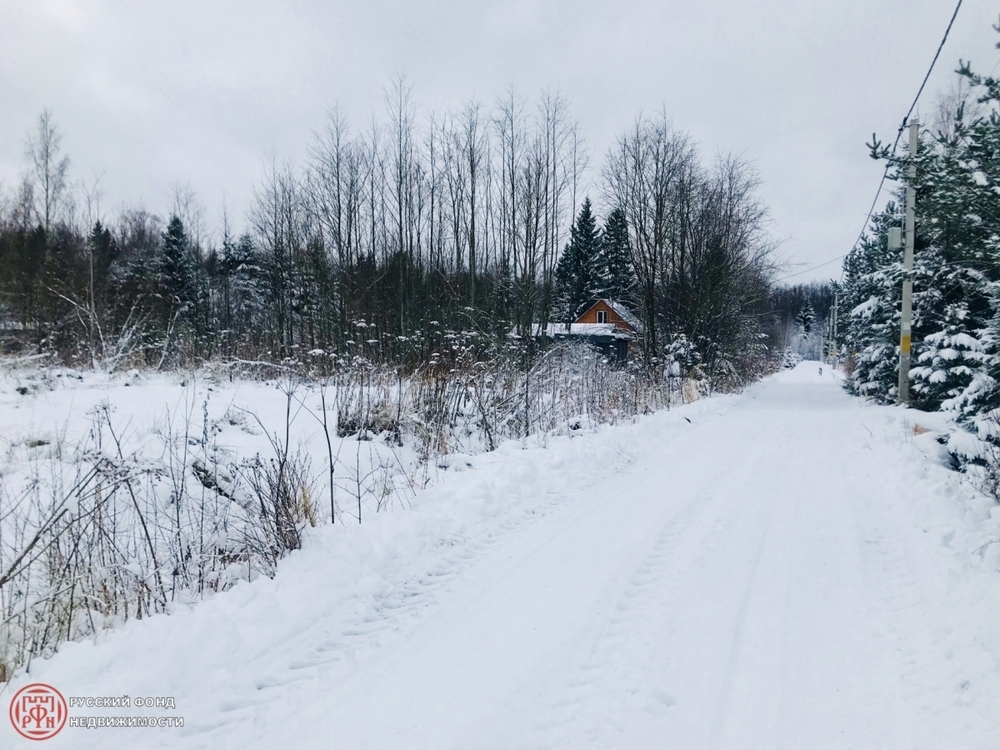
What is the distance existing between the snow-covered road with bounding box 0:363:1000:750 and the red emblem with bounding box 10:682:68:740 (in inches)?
2.2

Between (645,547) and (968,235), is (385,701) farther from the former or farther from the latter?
(968,235)

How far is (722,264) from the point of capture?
845 inches

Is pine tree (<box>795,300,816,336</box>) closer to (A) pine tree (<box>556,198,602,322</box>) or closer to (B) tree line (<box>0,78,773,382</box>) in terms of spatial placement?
(A) pine tree (<box>556,198,602,322</box>)

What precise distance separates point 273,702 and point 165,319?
951 inches

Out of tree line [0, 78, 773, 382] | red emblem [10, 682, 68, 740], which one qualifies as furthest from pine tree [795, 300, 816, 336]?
red emblem [10, 682, 68, 740]

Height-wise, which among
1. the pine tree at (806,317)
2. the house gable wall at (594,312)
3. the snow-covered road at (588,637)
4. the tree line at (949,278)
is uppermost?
the pine tree at (806,317)

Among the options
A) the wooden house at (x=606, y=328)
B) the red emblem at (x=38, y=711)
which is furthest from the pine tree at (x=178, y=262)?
the red emblem at (x=38, y=711)

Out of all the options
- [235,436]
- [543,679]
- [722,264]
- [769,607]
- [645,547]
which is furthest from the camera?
[722,264]

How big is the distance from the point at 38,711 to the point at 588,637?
106 inches

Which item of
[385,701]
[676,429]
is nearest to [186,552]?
[385,701]

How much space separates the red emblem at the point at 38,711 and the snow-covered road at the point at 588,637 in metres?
0.06

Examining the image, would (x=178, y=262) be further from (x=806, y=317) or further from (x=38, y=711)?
(x=806, y=317)

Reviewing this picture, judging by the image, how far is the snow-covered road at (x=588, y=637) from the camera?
2297 mm

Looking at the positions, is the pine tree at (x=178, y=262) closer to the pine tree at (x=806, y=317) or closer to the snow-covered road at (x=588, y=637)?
the snow-covered road at (x=588, y=637)
